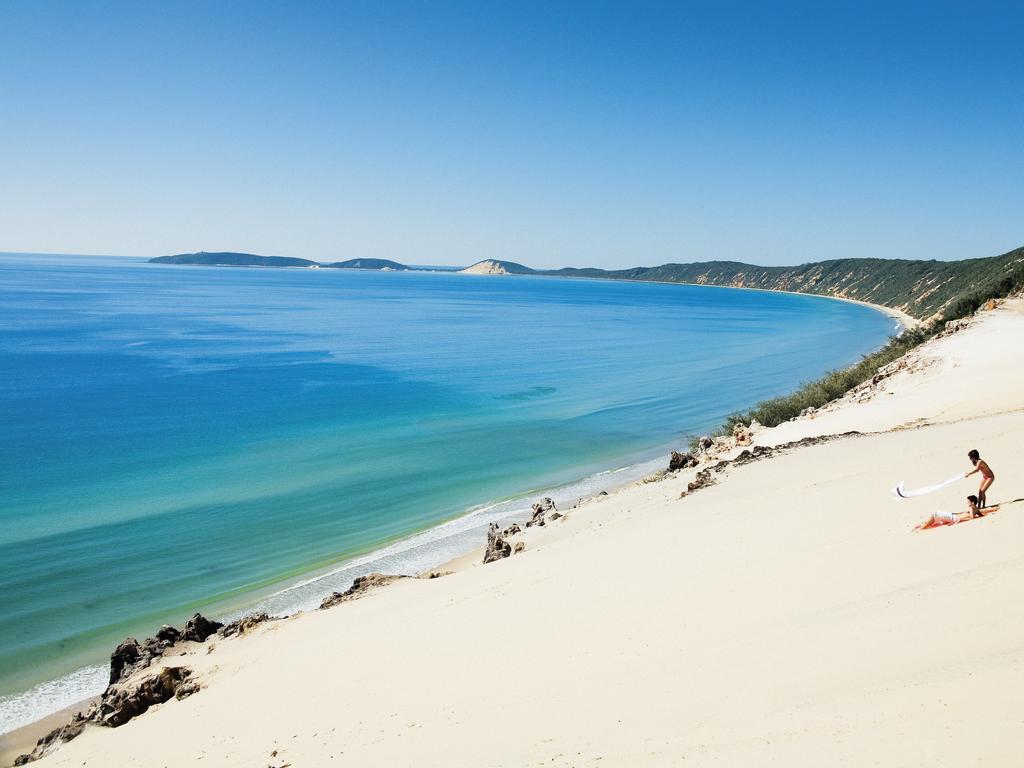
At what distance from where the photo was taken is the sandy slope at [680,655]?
18.8ft

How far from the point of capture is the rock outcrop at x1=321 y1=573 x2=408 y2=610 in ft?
43.3

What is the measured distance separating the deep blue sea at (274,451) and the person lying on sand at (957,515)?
36.6 ft

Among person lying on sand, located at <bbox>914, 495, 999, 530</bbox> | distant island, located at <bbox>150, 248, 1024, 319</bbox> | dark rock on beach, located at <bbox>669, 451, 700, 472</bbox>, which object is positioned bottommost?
dark rock on beach, located at <bbox>669, 451, 700, 472</bbox>

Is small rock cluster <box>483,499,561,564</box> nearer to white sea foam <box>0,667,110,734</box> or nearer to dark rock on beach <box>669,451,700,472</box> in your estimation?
dark rock on beach <box>669,451,700,472</box>

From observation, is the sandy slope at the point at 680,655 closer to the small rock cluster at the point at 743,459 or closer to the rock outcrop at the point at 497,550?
the rock outcrop at the point at 497,550

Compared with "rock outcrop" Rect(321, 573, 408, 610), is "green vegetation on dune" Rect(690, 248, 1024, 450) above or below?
above

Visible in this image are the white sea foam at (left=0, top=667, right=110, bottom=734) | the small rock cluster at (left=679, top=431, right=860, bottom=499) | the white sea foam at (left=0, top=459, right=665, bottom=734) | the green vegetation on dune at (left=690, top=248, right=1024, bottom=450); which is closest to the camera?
the white sea foam at (left=0, top=667, right=110, bottom=734)

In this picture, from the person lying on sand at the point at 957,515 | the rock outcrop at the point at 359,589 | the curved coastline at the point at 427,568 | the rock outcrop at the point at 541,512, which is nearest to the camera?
the person lying on sand at the point at 957,515

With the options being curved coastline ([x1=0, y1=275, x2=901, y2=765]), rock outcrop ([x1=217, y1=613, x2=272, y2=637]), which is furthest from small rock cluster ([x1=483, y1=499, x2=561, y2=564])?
rock outcrop ([x1=217, y1=613, x2=272, y2=637])

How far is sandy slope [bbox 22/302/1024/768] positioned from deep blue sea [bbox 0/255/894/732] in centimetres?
472

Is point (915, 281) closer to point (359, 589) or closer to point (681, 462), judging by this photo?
point (681, 462)

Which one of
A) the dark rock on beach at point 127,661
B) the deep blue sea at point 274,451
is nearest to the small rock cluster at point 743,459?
the deep blue sea at point 274,451

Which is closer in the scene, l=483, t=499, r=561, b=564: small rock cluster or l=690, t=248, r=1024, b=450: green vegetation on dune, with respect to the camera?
l=483, t=499, r=561, b=564: small rock cluster

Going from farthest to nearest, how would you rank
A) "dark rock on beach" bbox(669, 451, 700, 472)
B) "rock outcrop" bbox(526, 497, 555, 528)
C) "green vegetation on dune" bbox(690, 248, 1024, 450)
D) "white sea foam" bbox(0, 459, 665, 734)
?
"green vegetation on dune" bbox(690, 248, 1024, 450)
"dark rock on beach" bbox(669, 451, 700, 472)
"rock outcrop" bbox(526, 497, 555, 528)
"white sea foam" bbox(0, 459, 665, 734)
